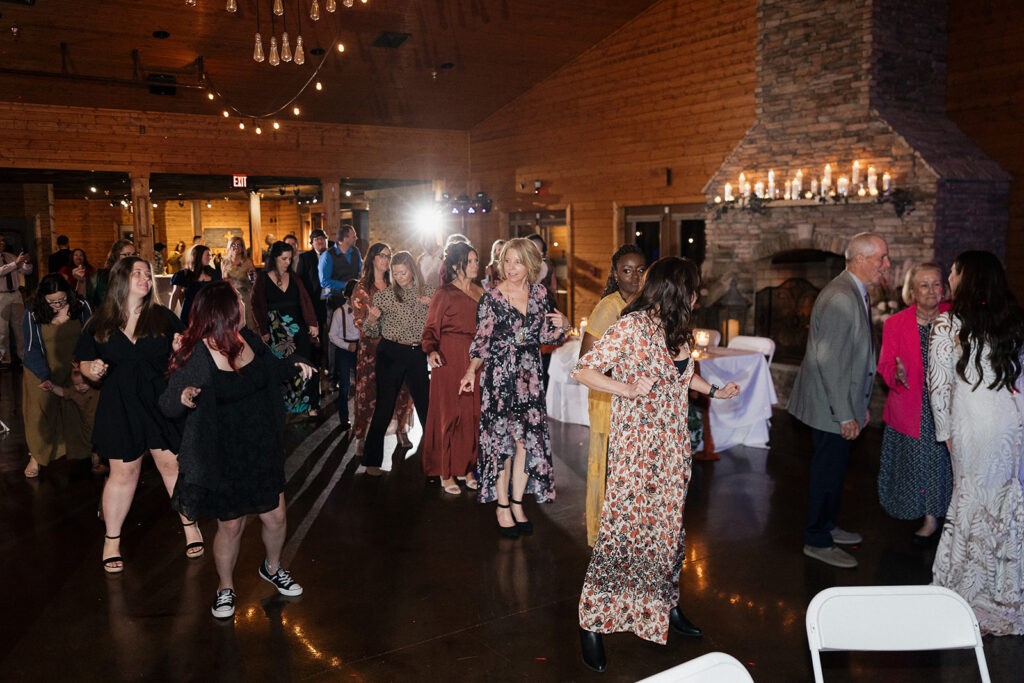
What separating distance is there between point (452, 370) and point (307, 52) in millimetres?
7230

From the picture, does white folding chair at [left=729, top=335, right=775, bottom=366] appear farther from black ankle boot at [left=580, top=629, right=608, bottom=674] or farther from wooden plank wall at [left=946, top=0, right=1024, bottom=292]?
black ankle boot at [left=580, top=629, right=608, bottom=674]

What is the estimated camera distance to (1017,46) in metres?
7.42

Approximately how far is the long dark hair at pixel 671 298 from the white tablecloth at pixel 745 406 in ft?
11.3

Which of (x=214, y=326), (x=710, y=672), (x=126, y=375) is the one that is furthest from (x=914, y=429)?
(x=126, y=375)

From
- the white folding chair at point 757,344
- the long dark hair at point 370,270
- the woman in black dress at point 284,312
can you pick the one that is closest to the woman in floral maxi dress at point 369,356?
the long dark hair at point 370,270

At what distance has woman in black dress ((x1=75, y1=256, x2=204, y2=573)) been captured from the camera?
390cm

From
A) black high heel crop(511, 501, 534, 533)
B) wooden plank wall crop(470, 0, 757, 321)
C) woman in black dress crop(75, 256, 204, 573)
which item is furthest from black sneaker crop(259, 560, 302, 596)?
wooden plank wall crop(470, 0, 757, 321)

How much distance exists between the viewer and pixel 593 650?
303 centimetres

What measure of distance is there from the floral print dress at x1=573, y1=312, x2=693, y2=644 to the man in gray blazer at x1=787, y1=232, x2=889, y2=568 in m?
1.25

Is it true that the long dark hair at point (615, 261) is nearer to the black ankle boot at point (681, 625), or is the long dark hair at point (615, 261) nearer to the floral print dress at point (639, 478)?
the floral print dress at point (639, 478)

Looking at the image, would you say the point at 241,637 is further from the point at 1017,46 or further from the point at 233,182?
the point at 233,182

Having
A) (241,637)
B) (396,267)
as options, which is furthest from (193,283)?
(241,637)

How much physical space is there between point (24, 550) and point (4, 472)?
6.23ft

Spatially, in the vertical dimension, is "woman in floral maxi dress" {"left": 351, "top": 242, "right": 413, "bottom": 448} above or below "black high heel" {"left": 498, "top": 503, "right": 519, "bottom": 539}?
above
